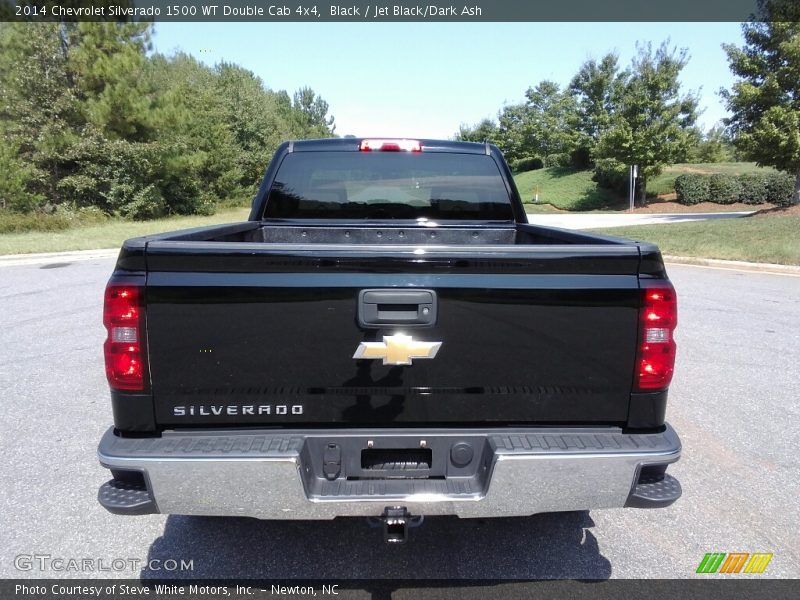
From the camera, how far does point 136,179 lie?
26.8 metres

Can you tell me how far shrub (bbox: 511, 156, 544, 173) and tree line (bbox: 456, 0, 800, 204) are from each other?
0.10 meters

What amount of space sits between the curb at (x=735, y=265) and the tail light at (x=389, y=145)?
454 inches

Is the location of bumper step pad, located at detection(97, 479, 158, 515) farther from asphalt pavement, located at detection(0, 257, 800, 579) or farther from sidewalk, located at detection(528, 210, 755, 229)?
sidewalk, located at detection(528, 210, 755, 229)

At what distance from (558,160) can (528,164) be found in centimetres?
690

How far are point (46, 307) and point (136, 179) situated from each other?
2027 cm

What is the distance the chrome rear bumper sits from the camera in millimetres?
2084

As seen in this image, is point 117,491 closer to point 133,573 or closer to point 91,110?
point 133,573

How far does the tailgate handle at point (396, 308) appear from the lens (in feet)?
7.04

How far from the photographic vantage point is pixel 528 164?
5791cm

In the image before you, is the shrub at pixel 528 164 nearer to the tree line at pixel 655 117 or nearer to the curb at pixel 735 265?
the tree line at pixel 655 117

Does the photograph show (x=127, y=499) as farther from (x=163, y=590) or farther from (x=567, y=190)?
(x=567, y=190)

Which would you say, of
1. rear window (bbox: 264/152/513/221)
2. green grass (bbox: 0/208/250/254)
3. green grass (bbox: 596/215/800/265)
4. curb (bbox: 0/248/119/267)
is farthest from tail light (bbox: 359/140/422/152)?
green grass (bbox: 0/208/250/254)

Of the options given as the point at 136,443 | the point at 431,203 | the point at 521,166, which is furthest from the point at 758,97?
the point at 521,166

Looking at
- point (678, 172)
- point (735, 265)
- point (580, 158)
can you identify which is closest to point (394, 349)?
point (735, 265)
